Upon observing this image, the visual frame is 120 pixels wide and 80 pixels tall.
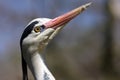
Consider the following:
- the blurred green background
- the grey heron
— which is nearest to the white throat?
the grey heron

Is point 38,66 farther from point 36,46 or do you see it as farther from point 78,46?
point 78,46

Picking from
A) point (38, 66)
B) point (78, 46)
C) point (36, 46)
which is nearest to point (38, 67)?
point (38, 66)

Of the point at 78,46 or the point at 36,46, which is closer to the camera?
the point at 36,46

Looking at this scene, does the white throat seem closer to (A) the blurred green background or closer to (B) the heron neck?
(B) the heron neck

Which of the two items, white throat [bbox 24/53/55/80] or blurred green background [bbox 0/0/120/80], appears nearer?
white throat [bbox 24/53/55/80]

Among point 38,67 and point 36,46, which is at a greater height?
point 36,46

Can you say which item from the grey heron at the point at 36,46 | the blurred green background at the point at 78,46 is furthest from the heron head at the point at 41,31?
the blurred green background at the point at 78,46

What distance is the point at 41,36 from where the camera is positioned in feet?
11.7

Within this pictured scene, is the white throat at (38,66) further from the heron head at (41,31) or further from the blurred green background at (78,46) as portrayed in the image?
the blurred green background at (78,46)

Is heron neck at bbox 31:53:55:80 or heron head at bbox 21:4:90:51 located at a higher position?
heron head at bbox 21:4:90:51

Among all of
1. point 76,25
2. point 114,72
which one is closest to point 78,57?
point 76,25

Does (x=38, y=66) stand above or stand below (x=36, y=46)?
below

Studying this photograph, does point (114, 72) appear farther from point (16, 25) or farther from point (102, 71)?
point (16, 25)

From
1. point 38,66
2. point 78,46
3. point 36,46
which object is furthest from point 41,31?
point 78,46
